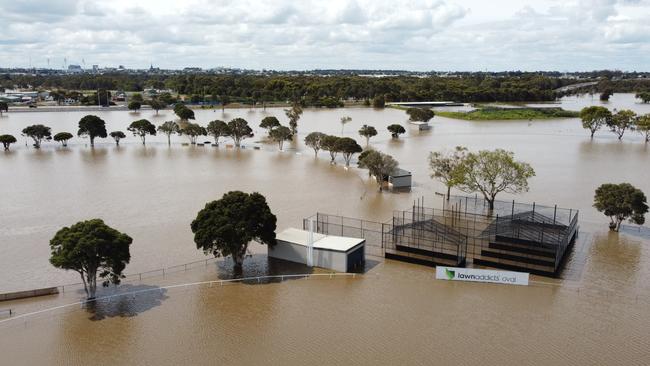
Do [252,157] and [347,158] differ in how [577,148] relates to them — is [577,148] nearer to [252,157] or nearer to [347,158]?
[347,158]

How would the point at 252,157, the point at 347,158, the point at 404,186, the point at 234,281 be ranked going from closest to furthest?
the point at 234,281 → the point at 404,186 → the point at 347,158 → the point at 252,157

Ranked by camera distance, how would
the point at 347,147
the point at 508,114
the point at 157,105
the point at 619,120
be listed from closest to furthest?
1. the point at 347,147
2. the point at 619,120
3. the point at 508,114
4. the point at 157,105

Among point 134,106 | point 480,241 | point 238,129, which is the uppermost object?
point 134,106

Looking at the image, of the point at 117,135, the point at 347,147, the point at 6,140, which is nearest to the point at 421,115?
the point at 347,147

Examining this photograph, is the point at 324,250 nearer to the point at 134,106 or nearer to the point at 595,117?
the point at 595,117

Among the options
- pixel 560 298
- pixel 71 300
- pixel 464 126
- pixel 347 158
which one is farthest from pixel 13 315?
pixel 464 126

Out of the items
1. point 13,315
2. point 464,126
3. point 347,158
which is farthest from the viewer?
point 464,126

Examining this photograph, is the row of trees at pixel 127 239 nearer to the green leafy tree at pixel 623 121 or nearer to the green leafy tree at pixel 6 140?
the green leafy tree at pixel 6 140

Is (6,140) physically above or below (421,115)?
below
